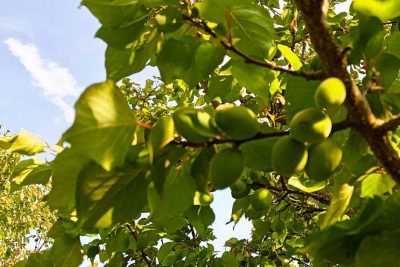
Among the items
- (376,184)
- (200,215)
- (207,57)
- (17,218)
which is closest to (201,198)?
(200,215)

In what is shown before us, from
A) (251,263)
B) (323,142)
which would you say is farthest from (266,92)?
(251,263)

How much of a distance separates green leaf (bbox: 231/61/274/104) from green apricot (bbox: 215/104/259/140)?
1.71 ft

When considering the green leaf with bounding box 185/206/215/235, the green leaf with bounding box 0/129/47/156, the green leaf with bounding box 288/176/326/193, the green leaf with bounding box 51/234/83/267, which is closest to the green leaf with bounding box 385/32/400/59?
the green leaf with bounding box 288/176/326/193

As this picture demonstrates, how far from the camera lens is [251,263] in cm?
397

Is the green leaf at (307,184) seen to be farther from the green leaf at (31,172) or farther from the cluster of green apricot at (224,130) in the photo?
the green leaf at (31,172)

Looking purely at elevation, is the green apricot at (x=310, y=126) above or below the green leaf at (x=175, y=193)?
above

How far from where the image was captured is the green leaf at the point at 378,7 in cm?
141

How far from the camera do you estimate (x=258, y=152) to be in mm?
1521

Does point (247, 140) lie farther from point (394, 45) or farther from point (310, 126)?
point (394, 45)

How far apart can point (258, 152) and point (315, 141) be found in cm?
31

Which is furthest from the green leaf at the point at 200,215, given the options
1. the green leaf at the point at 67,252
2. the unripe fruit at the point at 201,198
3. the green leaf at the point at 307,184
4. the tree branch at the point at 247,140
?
the tree branch at the point at 247,140

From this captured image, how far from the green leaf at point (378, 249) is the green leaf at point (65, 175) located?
0.80 metres

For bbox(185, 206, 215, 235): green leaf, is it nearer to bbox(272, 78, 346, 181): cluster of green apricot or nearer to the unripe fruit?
the unripe fruit

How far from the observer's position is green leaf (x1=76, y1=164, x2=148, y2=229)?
124cm
